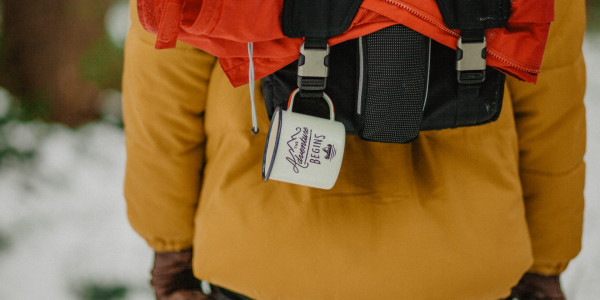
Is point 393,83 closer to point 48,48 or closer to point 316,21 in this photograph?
point 316,21

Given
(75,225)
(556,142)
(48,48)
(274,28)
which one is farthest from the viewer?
(75,225)

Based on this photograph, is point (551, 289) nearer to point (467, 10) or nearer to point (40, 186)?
point (467, 10)

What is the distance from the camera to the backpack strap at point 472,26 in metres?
0.47

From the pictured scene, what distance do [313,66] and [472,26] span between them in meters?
0.18

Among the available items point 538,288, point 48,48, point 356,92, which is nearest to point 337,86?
point 356,92

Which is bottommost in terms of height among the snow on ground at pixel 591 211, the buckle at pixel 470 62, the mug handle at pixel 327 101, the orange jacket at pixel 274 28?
the snow on ground at pixel 591 211

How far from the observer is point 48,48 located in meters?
1.22

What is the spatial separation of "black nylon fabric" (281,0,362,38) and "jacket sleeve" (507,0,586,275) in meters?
0.33

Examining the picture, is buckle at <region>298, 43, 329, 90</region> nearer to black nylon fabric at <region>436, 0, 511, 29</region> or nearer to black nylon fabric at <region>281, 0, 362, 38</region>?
black nylon fabric at <region>281, 0, 362, 38</region>

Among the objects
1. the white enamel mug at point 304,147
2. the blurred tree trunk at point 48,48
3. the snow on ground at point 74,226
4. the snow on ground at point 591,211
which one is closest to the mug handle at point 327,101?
the white enamel mug at point 304,147

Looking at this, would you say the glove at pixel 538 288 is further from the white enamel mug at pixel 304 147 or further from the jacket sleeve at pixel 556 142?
the white enamel mug at pixel 304 147

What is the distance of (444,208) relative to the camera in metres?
0.58

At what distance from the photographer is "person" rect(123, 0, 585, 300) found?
0.58 metres

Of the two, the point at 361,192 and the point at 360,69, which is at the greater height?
the point at 360,69
